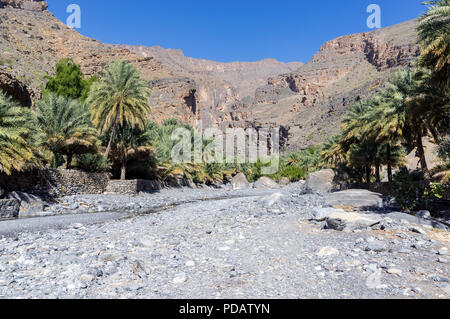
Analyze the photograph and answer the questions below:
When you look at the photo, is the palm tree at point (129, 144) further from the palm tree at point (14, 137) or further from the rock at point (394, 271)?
the rock at point (394, 271)

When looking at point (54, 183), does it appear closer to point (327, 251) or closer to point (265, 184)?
point (327, 251)

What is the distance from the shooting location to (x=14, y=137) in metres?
12.9

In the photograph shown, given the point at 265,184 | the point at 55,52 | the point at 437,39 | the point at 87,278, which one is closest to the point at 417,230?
the point at 437,39

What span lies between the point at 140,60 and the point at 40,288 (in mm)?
120406

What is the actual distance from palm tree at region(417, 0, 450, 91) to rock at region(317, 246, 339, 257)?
8659mm

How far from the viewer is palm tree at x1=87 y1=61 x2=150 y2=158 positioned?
76.2 feet

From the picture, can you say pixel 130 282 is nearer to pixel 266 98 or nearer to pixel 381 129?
pixel 381 129

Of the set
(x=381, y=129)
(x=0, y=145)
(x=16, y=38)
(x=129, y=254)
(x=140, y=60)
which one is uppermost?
(x=140, y=60)

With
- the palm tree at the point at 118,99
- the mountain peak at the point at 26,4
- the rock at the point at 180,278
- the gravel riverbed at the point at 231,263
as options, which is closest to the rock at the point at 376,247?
the gravel riverbed at the point at 231,263

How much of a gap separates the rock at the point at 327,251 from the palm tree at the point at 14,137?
536 inches

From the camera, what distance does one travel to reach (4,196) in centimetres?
1385

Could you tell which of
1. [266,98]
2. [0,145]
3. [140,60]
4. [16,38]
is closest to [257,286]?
[0,145]

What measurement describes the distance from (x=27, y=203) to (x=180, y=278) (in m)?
13.3

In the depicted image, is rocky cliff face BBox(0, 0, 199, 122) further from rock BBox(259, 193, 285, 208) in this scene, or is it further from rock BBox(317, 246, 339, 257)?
rock BBox(317, 246, 339, 257)
